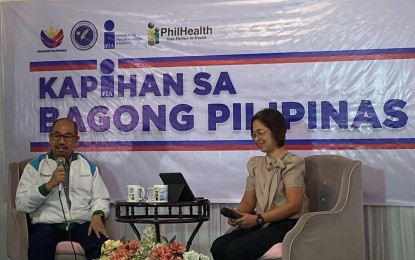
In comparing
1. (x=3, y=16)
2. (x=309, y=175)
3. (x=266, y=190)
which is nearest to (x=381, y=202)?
(x=309, y=175)

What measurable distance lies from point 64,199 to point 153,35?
1.29 meters

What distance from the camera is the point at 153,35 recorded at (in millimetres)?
4891

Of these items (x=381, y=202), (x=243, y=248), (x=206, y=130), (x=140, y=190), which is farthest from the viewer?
(x=206, y=130)

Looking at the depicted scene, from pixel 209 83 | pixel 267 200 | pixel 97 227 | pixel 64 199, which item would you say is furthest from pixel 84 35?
pixel 267 200

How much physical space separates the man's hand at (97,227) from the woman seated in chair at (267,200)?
2.21ft

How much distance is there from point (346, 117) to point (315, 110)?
20cm

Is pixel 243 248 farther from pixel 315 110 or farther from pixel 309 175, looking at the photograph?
pixel 315 110

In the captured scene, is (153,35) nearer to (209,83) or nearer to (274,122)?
(209,83)

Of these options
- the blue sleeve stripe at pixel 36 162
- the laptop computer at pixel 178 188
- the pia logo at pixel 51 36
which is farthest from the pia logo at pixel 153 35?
the laptop computer at pixel 178 188

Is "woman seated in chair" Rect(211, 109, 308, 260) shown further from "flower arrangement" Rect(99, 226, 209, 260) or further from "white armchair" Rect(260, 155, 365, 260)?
"flower arrangement" Rect(99, 226, 209, 260)

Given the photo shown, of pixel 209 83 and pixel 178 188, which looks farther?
pixel 209 83

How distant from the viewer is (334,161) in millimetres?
4137

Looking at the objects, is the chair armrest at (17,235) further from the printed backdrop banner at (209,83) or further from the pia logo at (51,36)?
the pia logo at (51,36)

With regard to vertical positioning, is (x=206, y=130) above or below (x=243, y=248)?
above
